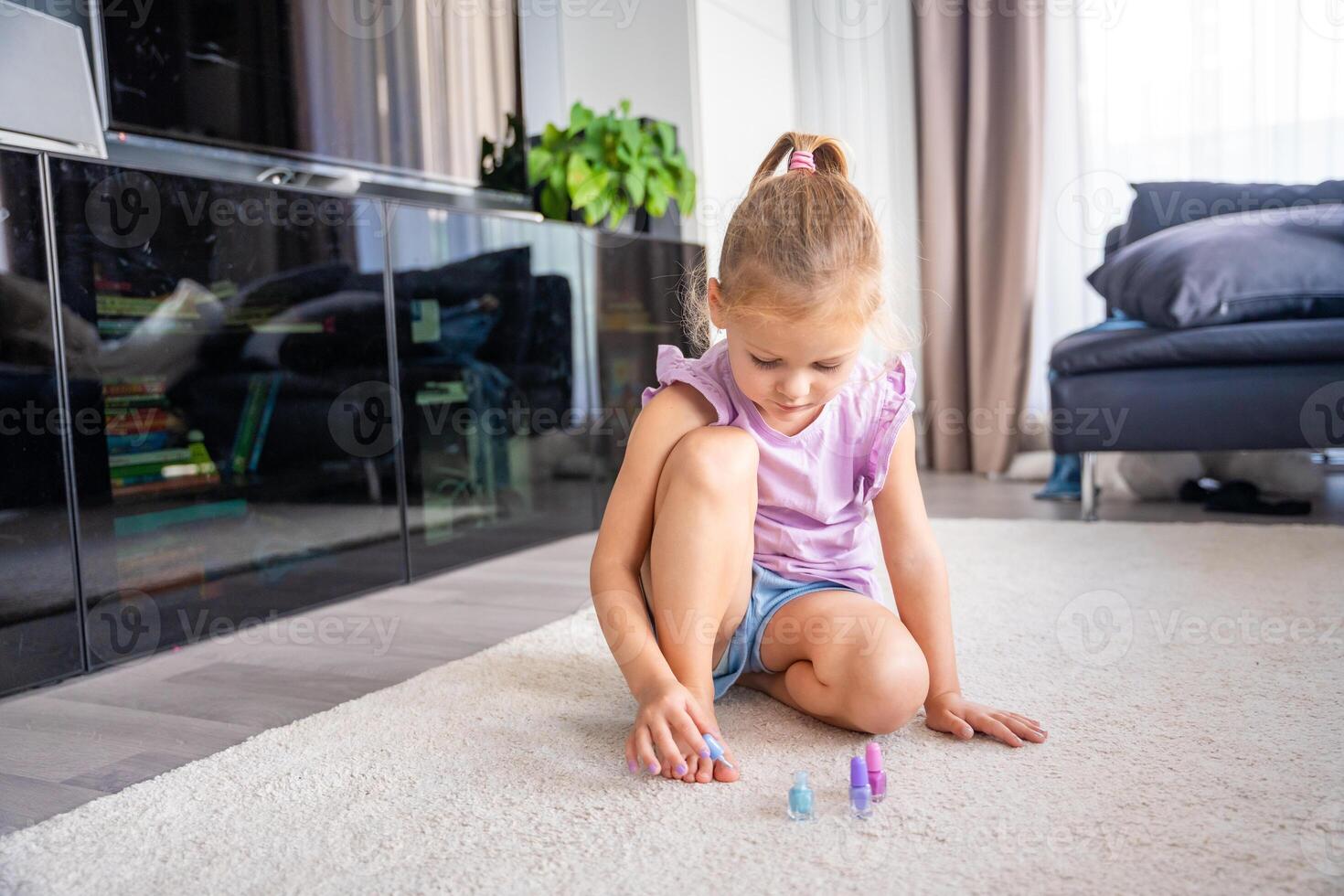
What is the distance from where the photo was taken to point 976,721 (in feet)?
3.25

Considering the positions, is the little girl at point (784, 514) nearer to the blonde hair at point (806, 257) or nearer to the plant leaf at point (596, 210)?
the blonde hair at point (806, 257)

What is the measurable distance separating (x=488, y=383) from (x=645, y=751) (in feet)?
4.40

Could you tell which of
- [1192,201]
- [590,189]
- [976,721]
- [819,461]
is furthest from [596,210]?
[976,721]

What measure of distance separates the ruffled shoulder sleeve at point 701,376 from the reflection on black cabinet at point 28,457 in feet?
2.53

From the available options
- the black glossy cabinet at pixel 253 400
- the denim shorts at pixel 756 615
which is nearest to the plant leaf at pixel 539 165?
the black glossy cabinet at pixel 253 400

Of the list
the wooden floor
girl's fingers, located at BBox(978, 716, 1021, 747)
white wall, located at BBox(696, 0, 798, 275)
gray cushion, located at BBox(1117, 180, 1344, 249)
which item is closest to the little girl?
girl's fingers, located at BBox(978, 716, 1021, 747)

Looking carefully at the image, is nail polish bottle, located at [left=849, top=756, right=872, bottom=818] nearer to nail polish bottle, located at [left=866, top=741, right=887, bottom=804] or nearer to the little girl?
nail polish bottle, located at [left=866, top=741, right=887, bottom=804]

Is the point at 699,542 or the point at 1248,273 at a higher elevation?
the point at 1248,273

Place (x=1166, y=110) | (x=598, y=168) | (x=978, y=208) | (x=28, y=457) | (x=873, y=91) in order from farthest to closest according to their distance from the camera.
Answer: (x=873, y=91)
(x=978, y=208)
(x=1166, y=110)
(x=598, y=168)
(x=28, y=457)

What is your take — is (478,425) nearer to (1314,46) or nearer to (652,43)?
(652,43)

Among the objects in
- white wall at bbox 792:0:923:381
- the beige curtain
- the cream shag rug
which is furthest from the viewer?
white wall at bbox 792:0:923:381

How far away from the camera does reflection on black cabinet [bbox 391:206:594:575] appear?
1918 mm

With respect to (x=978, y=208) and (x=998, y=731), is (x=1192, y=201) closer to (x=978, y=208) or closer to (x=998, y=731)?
(x=978, y=208)

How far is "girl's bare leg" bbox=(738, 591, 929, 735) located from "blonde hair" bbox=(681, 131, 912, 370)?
266 mm
